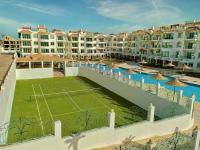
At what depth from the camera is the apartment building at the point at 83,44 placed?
70938 millimetres

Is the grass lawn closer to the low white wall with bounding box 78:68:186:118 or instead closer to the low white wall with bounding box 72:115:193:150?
the low white wall with bounding box 78:68:186:118

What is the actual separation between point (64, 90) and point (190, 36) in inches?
1445

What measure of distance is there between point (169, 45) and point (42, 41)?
41.0 m

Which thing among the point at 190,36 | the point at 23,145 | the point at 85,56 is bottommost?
the point at 23,145

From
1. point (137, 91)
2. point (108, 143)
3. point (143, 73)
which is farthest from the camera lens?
point (143, 73)

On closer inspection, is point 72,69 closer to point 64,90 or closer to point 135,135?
point 64,90

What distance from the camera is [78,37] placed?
233 ft

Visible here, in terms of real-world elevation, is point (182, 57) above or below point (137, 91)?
above

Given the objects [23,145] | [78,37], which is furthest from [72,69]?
[78,37]

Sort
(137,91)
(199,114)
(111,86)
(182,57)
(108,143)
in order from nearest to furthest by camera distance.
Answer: (108,143) → (199,114) → (137,91) → (111,86) → (182,57)

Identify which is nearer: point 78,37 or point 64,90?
point 64,90

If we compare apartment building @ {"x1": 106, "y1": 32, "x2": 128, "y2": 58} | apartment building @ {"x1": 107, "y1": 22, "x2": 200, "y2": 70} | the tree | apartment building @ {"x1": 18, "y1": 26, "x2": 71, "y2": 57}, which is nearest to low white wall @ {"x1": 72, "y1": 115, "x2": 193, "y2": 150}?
the tree

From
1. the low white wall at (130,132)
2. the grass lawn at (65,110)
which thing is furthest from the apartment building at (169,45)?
the low white wall at (130,132)

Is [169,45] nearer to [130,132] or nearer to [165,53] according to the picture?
[165,53]
